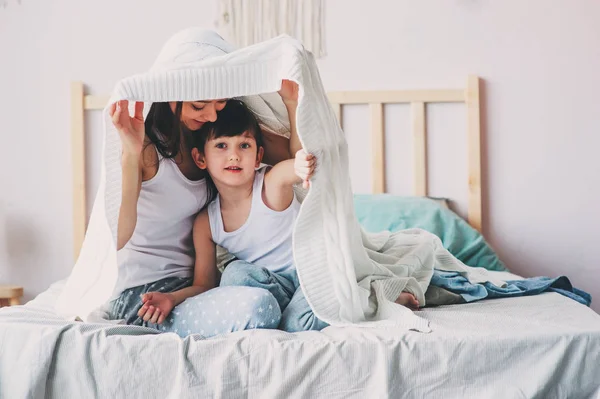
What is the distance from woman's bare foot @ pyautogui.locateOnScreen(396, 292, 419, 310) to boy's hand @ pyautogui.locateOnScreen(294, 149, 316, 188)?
0.34m

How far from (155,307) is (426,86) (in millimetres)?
1572

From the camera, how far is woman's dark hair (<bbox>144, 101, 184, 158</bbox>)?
5.17ft

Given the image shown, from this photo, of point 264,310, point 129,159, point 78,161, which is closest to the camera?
point 264,310

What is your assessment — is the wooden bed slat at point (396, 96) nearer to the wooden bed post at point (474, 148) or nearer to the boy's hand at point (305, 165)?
the wooden bed post at point (474, 148)

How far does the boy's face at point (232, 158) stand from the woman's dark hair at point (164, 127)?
0.27 feet

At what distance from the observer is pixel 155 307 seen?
1414mm

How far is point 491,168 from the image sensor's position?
8.73 ft

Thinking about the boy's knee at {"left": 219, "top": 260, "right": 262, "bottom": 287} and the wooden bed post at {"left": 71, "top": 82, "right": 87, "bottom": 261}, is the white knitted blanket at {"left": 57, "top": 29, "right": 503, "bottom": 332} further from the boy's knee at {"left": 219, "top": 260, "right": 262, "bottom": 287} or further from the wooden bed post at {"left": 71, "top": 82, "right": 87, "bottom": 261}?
the wooden bed post at {"left": 71, "top": 82, "right": 87, "bottom": 261}

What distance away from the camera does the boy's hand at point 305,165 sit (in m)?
1.34

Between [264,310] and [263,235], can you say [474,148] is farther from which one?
[264,310]

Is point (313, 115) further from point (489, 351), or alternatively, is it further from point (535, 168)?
point (535, 168)

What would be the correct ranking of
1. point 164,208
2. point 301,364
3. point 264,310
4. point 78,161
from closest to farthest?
point 301,364, point 264,310, point 164,208, point 78,161

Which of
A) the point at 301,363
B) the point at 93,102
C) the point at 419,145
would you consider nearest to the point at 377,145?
the point at 419,145

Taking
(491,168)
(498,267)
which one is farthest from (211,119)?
(491,168)
